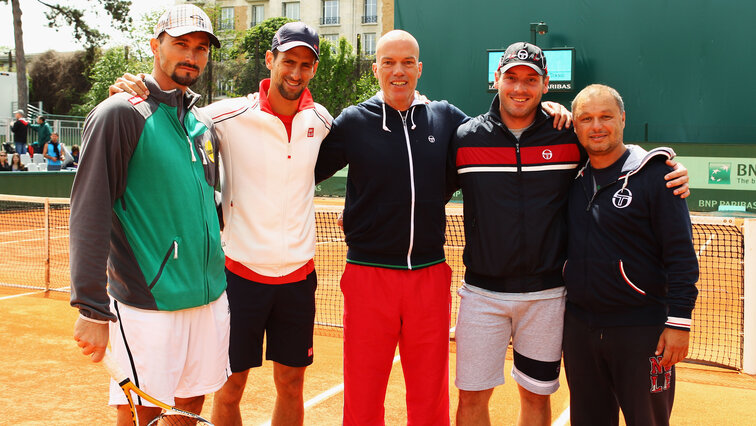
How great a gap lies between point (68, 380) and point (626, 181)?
15.1 ft

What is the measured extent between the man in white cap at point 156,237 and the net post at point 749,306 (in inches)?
180

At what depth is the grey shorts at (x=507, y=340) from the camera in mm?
3482

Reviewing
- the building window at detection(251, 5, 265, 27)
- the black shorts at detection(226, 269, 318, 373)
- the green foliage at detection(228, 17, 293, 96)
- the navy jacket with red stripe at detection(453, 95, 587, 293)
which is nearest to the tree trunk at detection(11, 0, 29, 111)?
the green foliage at detection(228, 17, 293, 96)

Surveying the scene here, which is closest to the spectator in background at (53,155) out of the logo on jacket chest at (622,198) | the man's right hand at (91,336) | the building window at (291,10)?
the man's right hand at (91,336)

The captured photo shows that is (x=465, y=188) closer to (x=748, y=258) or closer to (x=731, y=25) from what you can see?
(x=748, y=258)

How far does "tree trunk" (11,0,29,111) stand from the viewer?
29562mm

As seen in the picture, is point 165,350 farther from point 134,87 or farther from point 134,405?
point 134,87

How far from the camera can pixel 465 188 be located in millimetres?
3607

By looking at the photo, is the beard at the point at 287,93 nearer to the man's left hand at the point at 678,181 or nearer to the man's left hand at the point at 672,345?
the man's left hand at the point at 678,181

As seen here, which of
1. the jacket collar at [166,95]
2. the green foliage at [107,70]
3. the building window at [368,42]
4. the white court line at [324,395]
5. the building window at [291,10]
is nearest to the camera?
the jacket collar at [166,95]

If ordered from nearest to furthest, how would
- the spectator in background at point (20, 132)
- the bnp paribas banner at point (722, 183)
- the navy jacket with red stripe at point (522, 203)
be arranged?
the navy jacket with red stripe at point (522, 203) → the bnp paribas banner at point (722, 183) → the spectator in background at point (20, 132)

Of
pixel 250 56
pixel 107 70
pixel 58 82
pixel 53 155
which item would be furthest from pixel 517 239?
pixel 58 82

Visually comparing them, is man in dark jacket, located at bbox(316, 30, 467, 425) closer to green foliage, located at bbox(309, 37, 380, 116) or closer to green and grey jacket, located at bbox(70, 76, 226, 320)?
green and grey jacket, located at bbox(70, 76, 226, 320)

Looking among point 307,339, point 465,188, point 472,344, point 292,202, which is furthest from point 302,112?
point 472,344
